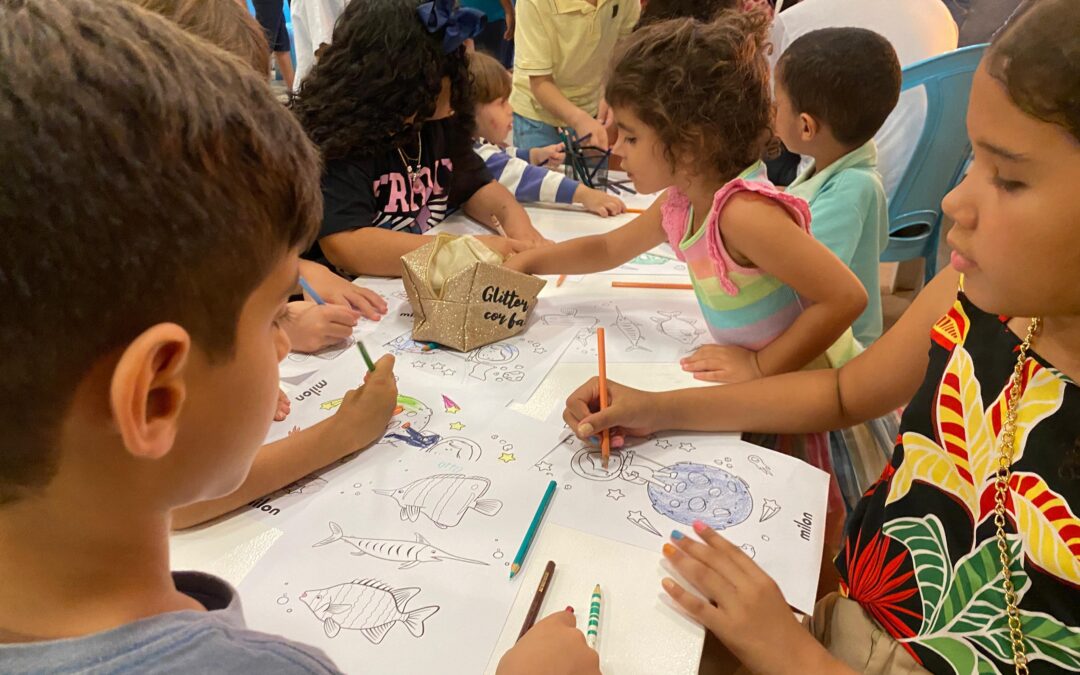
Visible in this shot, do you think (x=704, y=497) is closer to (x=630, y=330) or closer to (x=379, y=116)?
(x=630, y=330)

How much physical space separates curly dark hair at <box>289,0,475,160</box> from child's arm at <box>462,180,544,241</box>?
246 mm

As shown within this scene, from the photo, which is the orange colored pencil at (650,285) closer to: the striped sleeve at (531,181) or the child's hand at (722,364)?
the child's hand at (722,364)

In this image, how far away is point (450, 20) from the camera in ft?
4.40

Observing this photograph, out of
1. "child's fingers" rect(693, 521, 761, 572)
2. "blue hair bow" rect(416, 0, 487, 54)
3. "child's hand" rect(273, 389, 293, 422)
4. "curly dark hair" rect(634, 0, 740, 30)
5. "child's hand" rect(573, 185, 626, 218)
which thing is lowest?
"child's hand" rect(273, 389, 293, 422)

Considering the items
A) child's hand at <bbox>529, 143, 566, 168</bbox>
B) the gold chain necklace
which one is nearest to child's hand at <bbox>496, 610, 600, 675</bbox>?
the gold chain necklace

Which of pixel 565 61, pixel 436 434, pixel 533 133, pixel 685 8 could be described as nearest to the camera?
pixel 436 434

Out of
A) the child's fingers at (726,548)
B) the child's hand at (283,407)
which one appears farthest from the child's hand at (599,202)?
the child's fingers at (726,548)

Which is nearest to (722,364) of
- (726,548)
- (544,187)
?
(726,548)

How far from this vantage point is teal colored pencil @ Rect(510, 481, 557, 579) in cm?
61

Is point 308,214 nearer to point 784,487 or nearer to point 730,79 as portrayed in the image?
point 784,487

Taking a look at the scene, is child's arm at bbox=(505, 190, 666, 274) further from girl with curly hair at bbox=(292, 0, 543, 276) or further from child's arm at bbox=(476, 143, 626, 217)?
child's arm at bbox=(476, 143, 626, 217)

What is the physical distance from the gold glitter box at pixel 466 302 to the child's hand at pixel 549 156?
89 cm

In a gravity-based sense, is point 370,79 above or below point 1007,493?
above

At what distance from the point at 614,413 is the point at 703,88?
1.87 ft
